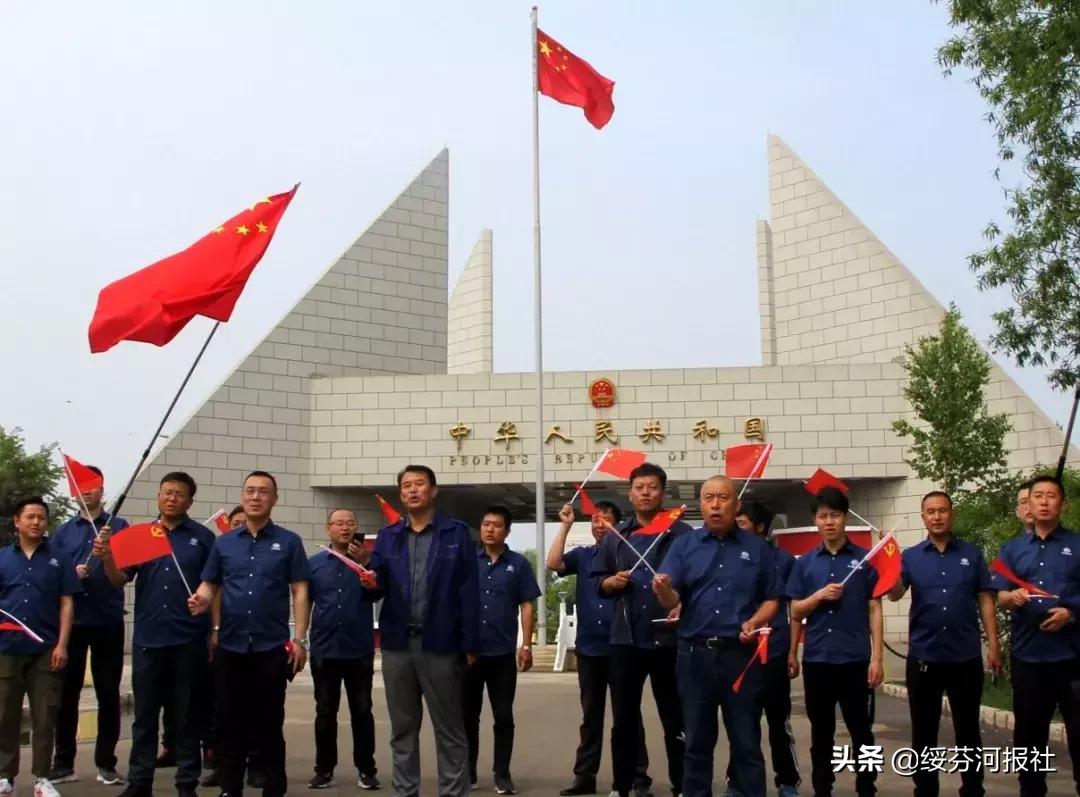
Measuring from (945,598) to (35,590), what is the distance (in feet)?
15.9

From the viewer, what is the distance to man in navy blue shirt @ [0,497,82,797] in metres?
6.82

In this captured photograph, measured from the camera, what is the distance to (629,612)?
673 cm

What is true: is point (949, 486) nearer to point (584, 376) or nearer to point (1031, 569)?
point (584, 376)

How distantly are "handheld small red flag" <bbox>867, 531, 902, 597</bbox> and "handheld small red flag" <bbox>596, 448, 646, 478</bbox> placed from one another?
1.41m

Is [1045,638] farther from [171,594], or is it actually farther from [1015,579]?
[171,594]

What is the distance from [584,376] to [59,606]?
888 inches

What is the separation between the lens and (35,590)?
6992mm

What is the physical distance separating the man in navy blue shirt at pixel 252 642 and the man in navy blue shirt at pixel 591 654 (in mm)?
1541

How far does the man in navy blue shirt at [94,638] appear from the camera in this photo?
7750 mm

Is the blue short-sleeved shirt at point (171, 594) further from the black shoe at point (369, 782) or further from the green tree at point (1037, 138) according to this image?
the green tree at point (1037, 138)

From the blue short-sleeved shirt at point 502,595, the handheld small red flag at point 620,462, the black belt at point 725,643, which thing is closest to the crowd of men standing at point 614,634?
the black belt at point 725,643

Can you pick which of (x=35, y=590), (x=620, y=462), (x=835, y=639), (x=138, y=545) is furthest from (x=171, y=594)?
(x=835, y=639)

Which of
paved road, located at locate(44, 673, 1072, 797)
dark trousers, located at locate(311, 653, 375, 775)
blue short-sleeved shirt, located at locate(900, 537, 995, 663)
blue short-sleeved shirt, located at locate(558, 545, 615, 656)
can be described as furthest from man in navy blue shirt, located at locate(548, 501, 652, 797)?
blue short-sleeved shirt, located at locate(900, 537, 995, 663)

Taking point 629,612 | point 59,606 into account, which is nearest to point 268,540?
point 59,606
